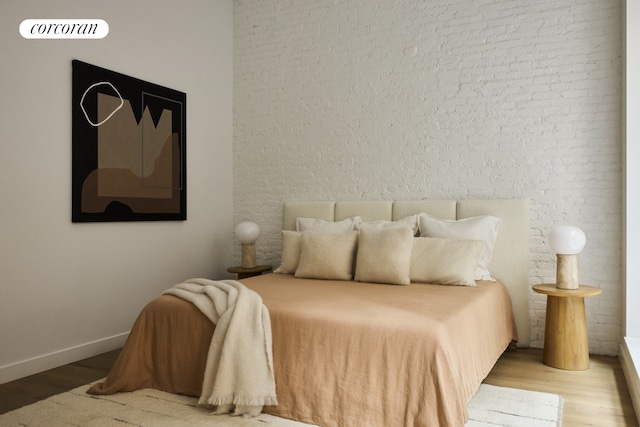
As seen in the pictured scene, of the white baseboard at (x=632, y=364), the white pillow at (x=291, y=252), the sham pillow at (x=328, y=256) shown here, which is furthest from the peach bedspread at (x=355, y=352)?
the white pillow at (x=291, y=252)

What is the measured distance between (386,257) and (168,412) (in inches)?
71.6

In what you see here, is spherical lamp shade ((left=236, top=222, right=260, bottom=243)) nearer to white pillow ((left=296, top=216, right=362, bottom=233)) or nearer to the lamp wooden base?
the lamp wooden base

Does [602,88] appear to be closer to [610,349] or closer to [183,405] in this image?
[610,349]

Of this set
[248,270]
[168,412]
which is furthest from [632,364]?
[248,270]

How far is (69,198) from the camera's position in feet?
11.9

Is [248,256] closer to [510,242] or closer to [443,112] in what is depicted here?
[443,112]

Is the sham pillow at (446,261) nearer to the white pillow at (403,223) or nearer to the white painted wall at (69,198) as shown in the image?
the white pillow at (403,223)

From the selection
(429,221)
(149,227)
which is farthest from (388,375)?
(149,227)

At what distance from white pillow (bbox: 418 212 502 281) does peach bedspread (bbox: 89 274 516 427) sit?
548 mm

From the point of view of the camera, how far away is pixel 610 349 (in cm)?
368

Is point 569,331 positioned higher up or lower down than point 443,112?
lower down

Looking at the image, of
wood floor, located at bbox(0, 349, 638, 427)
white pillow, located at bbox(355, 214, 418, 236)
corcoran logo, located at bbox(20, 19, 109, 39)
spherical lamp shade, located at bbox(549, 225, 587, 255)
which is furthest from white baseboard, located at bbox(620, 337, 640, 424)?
corcoran logo, located at bbox(20, 19, 109, 39)

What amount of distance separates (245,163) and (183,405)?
3.08 metres

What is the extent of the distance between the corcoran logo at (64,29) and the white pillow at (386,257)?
2.68 metres
